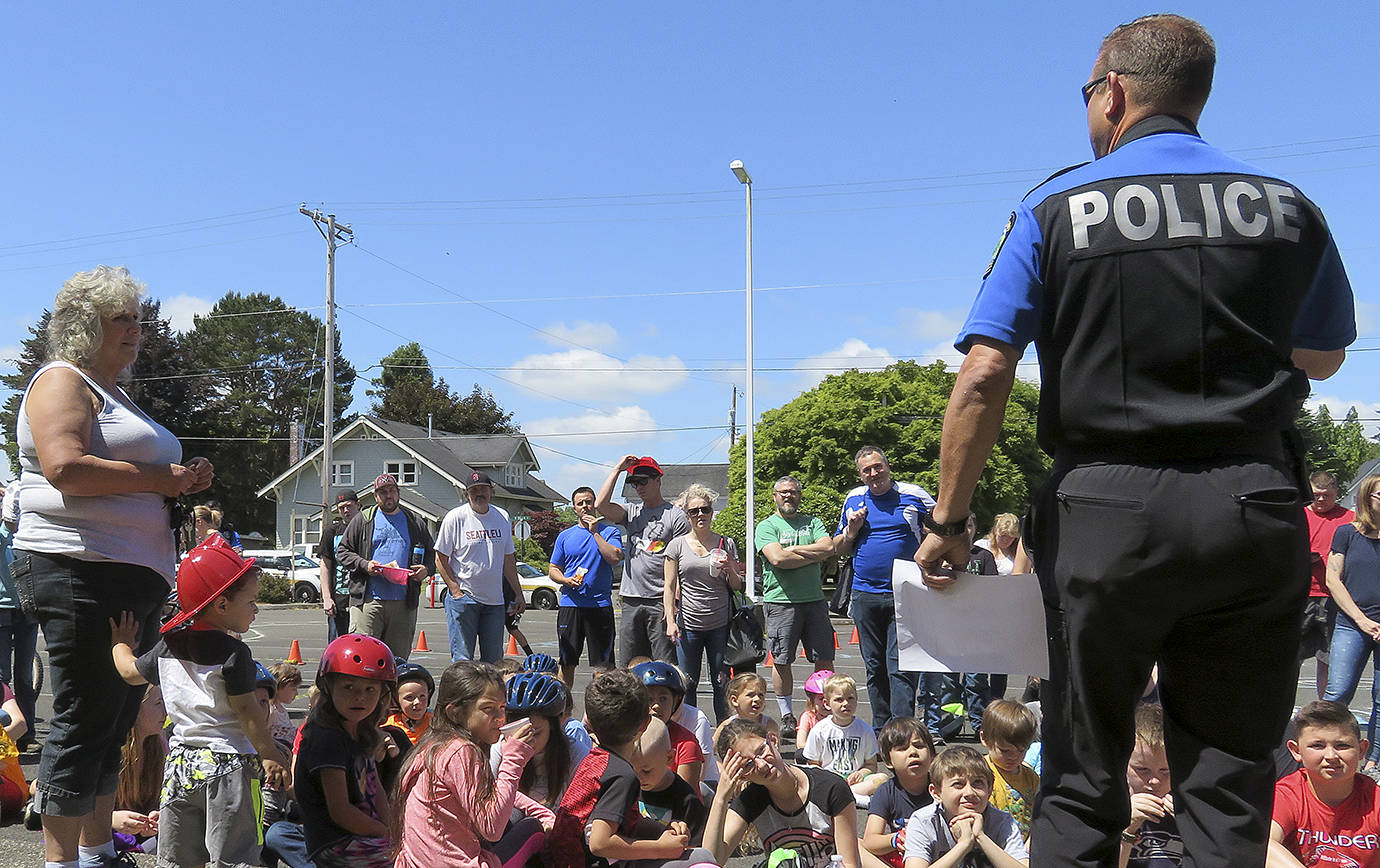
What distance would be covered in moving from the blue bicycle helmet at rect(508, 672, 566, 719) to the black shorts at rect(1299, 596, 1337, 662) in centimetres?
529

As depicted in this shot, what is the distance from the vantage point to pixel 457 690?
4.37 m

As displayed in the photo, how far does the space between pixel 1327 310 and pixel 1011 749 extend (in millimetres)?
3078

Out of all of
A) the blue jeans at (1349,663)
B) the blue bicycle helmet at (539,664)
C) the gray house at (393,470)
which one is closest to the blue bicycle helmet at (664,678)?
the blue bicycle helmet at (539,664)

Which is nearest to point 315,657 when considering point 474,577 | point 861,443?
point 474,577

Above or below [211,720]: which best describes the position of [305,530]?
above

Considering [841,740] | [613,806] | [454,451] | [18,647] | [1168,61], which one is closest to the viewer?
[1168,61]

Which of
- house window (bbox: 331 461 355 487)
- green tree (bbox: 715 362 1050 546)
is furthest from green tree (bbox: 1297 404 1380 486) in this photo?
house window (bbox: 331 461 355 487)

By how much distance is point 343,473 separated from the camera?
64.0 m

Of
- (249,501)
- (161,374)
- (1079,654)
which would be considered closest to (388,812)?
(1079,654)

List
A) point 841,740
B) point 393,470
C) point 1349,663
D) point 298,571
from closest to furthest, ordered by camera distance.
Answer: point 841,740 < point 1349,663 < point 298,571 < point 393,470

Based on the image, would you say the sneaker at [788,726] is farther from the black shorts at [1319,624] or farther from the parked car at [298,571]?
the parked car at [298,571]

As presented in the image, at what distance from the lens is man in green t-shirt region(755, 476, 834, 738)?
28.5 ft

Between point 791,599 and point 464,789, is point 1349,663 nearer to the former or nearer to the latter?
point 791,599

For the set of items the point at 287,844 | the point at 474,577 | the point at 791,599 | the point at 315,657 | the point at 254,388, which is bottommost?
the point at 315,657
